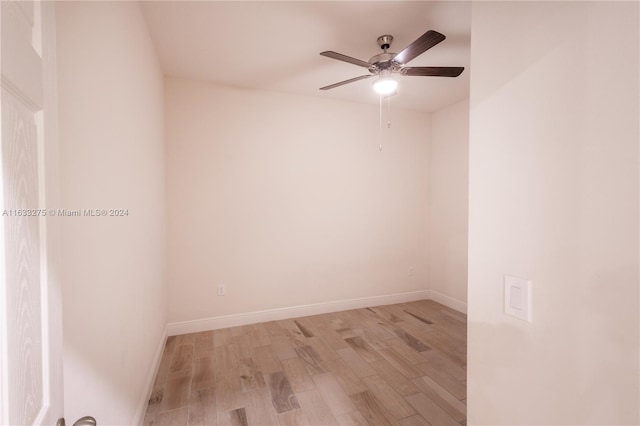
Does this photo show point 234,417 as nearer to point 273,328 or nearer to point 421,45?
point 273,328

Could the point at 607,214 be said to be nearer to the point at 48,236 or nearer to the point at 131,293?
the point at 48,236

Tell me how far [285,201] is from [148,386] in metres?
2.09

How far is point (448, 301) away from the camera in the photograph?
12.5 ft

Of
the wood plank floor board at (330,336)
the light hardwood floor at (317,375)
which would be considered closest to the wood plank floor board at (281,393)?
the light hardwood floor at (317,375)

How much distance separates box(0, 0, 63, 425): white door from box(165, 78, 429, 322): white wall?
2.42 m

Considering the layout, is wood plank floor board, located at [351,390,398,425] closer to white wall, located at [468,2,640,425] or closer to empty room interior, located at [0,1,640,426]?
empty room interior, located at [0,1,640,426]

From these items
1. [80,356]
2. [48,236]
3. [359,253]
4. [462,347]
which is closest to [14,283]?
[48,236]

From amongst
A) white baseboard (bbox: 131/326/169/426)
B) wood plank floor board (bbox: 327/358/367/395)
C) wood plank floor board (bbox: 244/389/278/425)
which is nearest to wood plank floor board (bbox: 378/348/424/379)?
wood plank floor board (bbox: 327/358/367/395)

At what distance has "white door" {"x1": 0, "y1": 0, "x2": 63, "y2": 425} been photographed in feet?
1.64

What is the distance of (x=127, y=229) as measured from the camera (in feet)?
5.19

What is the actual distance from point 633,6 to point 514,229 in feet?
1.90

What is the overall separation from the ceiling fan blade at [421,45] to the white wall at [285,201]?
5.33 ft

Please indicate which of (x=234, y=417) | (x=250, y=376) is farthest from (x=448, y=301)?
(x=234, y=417)

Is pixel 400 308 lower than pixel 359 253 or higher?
lower
